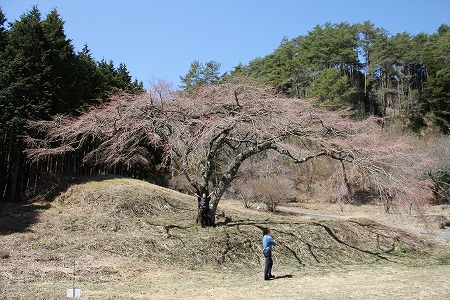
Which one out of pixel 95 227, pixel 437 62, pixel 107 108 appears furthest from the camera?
pixel 437 62

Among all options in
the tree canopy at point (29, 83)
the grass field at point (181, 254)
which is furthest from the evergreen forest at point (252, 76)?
the grass field at point (181, 254)

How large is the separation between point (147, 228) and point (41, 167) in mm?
8901

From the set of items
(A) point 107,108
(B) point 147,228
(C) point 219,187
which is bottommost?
(B) point 147,228

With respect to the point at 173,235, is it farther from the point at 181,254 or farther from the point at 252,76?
the point at 252,76

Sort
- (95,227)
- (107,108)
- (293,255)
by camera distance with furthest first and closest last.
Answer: (107,108) < (95,227) < (293,255)

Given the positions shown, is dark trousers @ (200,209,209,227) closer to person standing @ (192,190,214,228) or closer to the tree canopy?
person standing @ (192,190,214,228)

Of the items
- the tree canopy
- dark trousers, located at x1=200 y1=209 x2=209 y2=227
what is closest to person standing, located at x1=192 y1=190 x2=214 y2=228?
dark trousers, located at x1=200 y1=209 x2=209 y2=227

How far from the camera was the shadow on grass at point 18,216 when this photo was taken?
10913mm

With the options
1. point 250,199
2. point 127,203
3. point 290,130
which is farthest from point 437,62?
point 127,203

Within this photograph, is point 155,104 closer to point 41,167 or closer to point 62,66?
point 62,66

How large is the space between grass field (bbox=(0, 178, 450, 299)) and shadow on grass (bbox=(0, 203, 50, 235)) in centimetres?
4

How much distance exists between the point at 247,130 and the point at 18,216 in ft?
26.5

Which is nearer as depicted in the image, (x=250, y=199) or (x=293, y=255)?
(x=293, y=255)

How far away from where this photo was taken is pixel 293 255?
1072cm
